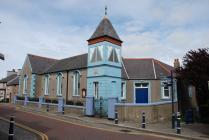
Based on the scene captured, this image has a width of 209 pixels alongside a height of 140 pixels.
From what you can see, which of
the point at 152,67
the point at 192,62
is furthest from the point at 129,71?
the point at 192,62

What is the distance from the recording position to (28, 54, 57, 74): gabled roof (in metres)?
36.6

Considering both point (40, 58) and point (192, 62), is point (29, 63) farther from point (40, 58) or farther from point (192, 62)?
point (192, 62)

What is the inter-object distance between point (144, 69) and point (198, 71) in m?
10.7

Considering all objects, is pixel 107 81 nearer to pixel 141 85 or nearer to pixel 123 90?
pixel 123 90

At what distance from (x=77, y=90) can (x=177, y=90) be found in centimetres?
1136

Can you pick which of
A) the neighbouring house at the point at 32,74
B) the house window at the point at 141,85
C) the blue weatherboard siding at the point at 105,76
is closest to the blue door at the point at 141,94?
the house window at the point at 141,85

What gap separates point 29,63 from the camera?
3703 centimetres

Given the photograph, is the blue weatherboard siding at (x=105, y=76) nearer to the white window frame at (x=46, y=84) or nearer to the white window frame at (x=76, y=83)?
the white window frame at (x=76, y=83)

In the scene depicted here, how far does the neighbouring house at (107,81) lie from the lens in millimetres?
19938

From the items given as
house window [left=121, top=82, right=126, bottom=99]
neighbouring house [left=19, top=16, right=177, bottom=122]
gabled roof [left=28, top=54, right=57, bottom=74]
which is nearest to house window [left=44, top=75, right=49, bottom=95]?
neighbouring house [left=19, top=16, right=177, bottom=122]

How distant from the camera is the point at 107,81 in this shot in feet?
→ 74.6

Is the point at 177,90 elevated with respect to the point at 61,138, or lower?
elevated

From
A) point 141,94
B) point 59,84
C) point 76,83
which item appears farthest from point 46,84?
point 141,94

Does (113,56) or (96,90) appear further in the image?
(113,56)
